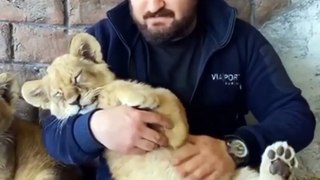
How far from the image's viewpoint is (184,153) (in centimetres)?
137

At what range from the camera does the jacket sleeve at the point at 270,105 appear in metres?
1.46

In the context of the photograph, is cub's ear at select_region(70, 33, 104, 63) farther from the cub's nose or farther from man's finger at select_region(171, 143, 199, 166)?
man's finger at select_region(171, 143, 199, 166)

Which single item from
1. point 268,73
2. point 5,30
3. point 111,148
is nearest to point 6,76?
point 5,30

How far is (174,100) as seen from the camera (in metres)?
1.37

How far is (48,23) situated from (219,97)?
0.58 meters

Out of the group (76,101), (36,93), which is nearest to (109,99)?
(76,101)

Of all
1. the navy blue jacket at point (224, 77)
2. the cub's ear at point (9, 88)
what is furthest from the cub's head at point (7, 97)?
the navy blue jacket at point (224, 77)

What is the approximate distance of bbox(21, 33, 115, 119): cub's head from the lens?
53.2 inches

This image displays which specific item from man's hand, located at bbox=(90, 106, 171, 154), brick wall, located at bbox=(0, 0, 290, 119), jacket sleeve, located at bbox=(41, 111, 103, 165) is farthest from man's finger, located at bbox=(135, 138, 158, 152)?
brick wall, located at bbox=(0, 0, 290, 119)

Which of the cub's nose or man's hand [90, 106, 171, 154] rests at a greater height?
the cub's nose

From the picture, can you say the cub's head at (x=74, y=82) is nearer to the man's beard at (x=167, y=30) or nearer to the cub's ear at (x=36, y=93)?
the cub's ear at (x=36, y=93)

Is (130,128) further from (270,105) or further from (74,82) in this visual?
(270,105)

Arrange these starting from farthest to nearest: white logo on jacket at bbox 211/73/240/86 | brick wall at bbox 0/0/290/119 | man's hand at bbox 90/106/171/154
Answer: brick wall at bbox 0/0/290/119
white logo on jacket at bbox 211/73/240/86
man's hand at bbox 90/106/171/154

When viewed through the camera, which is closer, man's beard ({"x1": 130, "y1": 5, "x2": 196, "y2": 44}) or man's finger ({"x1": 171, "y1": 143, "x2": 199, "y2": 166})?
man's finger ({"x1": 171, "y1": 143, "x2": 199, "y2": 166})
